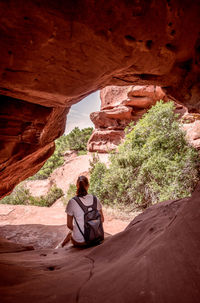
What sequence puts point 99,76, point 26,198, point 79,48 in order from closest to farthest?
point 79,48 → point 99,76 → point 26,198

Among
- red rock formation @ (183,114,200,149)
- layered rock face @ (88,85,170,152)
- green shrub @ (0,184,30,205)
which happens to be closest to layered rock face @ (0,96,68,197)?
red rock formation @ (183,114,200,149)

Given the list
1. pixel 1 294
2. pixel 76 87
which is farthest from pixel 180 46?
pixel 1 294

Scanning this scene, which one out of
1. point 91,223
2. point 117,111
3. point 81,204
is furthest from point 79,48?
point 117,111

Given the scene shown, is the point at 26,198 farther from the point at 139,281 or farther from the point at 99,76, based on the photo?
the point at 139,281

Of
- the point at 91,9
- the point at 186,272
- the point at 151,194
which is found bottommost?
the point at 151,194

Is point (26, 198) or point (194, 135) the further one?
point (26, 198)

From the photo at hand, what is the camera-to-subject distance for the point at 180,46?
8.20 ft

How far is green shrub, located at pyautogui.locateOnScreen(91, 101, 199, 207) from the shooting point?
20.9ft

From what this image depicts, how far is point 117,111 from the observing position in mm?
15734

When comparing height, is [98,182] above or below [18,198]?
above

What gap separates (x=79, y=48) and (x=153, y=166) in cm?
597

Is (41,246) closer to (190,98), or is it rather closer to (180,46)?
(190,98)

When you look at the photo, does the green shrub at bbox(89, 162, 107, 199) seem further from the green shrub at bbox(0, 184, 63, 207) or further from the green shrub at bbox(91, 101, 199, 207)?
the green shrub at bbox(0, 184, 63, 207)

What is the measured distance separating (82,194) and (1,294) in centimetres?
174
